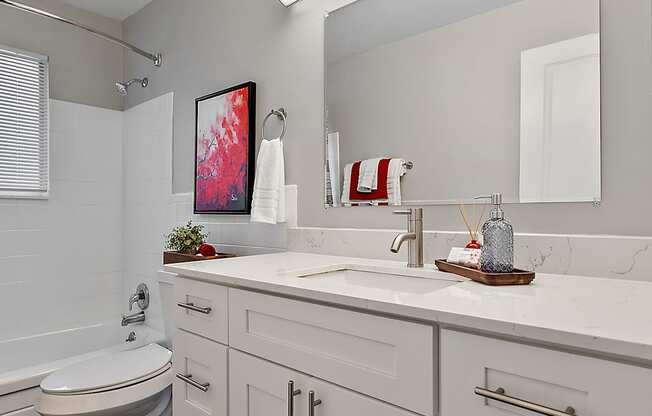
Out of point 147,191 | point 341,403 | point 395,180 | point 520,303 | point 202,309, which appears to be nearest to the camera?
Answer: point 520,303

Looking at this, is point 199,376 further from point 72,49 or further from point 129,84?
point 72,49

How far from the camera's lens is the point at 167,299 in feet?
7.14

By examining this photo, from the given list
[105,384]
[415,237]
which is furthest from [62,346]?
[415,237]

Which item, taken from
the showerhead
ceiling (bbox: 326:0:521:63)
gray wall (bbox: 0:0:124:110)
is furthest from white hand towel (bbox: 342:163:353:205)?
gray wall (bbox: 0:0:124:110)

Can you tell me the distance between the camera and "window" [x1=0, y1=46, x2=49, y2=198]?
2.46 meters

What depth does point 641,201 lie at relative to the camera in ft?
3.35

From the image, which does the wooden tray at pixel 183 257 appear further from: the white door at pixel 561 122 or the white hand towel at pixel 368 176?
the white door at pixel 561 122

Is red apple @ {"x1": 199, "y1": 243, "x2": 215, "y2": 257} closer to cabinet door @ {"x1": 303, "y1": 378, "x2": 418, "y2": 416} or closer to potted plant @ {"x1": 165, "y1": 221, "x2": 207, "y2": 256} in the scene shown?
potted plant @ {"x1": 165, "y1": 221, "x2": 207, "y2": 256}

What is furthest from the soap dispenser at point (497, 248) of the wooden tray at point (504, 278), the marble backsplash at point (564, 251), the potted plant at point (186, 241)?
the potted plant at point (186, 241)

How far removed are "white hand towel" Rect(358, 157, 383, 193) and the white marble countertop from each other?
40cm

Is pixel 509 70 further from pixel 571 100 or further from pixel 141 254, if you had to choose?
pixel 141 254

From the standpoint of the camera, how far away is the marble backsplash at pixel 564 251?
1.01 metres

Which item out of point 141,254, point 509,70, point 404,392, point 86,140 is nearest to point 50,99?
point 86,140

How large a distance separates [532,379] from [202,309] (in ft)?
2.87
